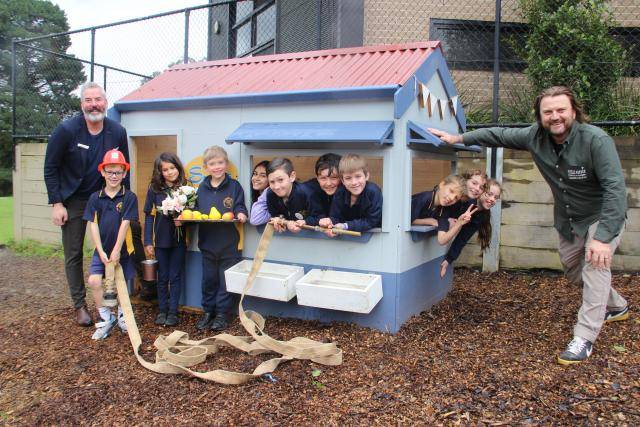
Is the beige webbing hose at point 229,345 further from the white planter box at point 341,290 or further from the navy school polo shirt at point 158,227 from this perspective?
the navy school polo shirt at point 158,227

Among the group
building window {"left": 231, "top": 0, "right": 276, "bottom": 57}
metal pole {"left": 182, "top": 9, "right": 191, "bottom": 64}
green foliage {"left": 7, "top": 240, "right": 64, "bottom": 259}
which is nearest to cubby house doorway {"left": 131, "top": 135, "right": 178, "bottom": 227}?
metal pole {"left": 182, "top": 9, "right": 191, "bottom": 64}

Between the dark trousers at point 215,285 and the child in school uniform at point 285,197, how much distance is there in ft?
1.82

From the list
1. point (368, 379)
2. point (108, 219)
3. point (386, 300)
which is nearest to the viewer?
point (368, 379)

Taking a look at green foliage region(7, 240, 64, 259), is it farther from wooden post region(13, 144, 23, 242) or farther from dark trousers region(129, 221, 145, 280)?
dark trousers region(129, 221, 145, 280)

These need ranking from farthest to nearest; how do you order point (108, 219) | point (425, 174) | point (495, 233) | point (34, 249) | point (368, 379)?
1. point (34, 249)
2. point (495, 233)
3. point (425, 174)
4. point (108, 219)
5. point (368, 379)

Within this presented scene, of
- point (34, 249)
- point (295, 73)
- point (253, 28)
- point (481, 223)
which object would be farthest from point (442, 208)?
point (34, 249)

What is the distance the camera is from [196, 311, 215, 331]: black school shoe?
4051mm

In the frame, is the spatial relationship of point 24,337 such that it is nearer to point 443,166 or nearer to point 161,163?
point 161,163

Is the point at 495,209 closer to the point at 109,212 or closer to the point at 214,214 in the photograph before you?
the point at 214,214

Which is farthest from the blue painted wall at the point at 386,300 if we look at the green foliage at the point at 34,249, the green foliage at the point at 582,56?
the green foliage at the point at 34,249

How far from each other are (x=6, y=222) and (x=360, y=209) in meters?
11.0

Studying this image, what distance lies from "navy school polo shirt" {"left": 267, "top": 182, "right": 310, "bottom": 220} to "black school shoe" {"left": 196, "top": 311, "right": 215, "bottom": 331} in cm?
94

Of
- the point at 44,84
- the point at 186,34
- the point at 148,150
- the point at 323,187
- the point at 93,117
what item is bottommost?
the point at 323,187

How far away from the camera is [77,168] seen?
413 centimetres
